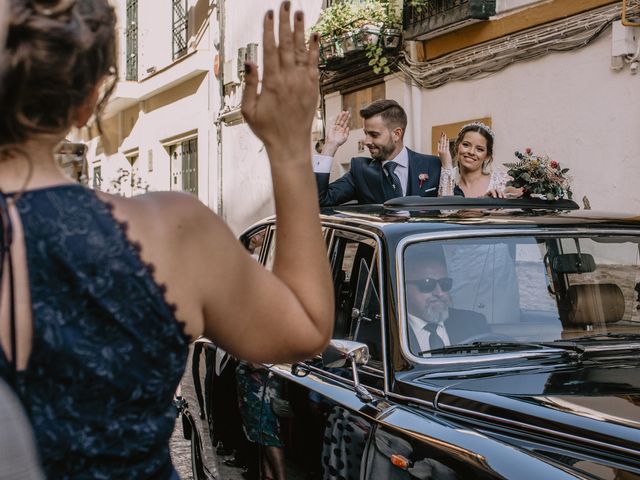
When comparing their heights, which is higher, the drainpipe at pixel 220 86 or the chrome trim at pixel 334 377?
the drainpipe at pixel 220 86

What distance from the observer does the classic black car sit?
8.38 feet

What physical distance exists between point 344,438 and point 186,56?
56.0 ft

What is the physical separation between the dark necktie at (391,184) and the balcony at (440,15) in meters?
5.82

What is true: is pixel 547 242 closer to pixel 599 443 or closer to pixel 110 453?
pixel 599 443

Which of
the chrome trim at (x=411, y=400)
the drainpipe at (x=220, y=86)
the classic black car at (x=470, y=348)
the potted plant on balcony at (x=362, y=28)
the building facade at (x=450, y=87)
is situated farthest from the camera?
the drainpipe at (x=220, y=86)

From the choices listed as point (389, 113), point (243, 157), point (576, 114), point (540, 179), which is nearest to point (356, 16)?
point (576, 114)

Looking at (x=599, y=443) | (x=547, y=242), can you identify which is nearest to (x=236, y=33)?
(x=547, y=242)

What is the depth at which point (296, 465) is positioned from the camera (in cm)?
334

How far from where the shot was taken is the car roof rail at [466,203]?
388 cm

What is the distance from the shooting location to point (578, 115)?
921 cm

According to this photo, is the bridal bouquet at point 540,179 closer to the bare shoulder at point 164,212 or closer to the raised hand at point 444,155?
the raised hand at point 444,155

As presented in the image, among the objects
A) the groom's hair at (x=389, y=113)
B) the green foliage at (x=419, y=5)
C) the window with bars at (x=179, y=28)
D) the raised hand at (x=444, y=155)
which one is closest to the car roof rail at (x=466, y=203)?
the groom's hair at (x=389, y=113)

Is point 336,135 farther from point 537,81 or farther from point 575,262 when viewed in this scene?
point 537,81

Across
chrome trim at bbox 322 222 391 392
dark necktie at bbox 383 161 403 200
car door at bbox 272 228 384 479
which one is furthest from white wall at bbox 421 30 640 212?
chrome trim at bbox 322 222 391 392
